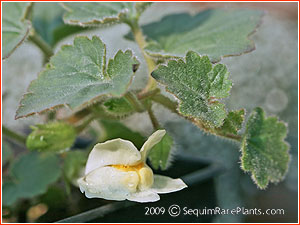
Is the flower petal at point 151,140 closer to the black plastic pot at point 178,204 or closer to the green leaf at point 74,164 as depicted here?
the black plastic pot at point 178,204


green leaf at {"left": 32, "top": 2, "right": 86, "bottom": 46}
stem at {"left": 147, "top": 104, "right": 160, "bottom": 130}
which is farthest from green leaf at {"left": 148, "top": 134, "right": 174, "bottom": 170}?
green leaf at {"left": 32, "top": 2, "right": 86, "bottom": 46}

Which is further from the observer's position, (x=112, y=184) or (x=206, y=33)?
(x=206, y=33)

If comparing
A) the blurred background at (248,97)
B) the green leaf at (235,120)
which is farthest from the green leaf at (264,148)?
the blurred background at (248,97)

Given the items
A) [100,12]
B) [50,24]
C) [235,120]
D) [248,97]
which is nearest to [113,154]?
[235,120]

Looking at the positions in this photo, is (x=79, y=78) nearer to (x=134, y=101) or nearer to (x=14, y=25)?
(x=134, y=101)

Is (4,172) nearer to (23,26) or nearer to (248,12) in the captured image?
(23,26)

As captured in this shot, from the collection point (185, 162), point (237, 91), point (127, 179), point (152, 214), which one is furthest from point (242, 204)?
point (127, 179)
